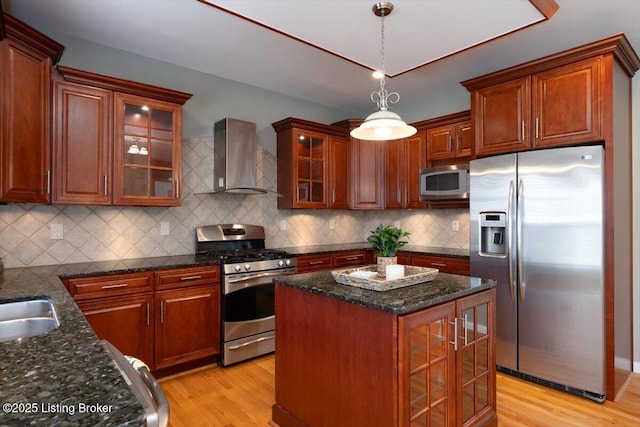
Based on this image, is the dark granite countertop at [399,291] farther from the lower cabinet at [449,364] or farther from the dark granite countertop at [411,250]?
the dark granite countertop at [411,250]

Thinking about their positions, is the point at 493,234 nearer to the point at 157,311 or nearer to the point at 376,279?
the point at 376,279

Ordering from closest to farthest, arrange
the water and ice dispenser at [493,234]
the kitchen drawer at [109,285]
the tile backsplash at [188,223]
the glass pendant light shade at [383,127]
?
the glass pendant light shade at [383,127] → the kitchen drawer at [109,285] → the tile backsplash at [188,223] → the water and ice dispenser at [493,234]

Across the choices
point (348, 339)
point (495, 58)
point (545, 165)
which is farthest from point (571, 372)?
point (495, 58)

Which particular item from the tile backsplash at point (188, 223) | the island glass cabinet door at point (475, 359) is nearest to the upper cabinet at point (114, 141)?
the tile backsplash at point (188, 223)

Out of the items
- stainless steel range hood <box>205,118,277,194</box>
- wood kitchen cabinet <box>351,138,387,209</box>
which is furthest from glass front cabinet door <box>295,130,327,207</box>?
stainless steel range hood <box>205,118,277,194</box>

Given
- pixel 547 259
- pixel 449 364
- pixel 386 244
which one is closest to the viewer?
pixel 449 364

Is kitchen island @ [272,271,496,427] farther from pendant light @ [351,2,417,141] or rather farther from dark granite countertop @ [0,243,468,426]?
pendant light @ [351,2,417,141]

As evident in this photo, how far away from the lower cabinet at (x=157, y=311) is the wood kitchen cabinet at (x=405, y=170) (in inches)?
93.9

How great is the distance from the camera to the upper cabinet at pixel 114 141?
8.86 feet

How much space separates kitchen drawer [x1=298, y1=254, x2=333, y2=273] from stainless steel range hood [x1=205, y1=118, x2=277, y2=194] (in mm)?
834

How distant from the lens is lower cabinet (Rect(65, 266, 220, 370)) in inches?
104

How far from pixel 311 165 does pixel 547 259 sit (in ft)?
8.27

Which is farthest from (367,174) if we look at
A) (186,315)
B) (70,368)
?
(70,368)

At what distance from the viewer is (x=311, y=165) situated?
4.27m
